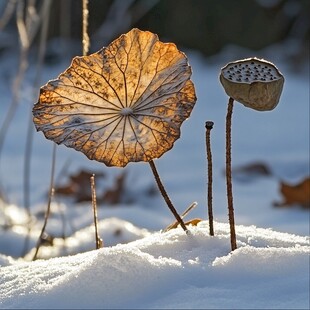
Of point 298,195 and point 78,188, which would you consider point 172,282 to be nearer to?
point 298,195

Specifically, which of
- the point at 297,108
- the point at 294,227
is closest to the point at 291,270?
the point at 294,227

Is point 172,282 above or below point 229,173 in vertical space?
below

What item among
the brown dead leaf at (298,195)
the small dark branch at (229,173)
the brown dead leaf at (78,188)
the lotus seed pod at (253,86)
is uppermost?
the brown dead leaf at (78,188)

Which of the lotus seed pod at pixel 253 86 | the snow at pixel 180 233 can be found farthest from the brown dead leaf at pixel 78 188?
the lotus seed pod at pixel 253 86

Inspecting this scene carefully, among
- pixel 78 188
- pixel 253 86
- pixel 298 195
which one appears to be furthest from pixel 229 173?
pixel 78 188

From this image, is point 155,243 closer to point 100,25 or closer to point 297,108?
point 297,108

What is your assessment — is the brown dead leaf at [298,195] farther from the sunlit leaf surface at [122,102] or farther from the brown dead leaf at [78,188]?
the sunlit leaf surface at [122,102]
